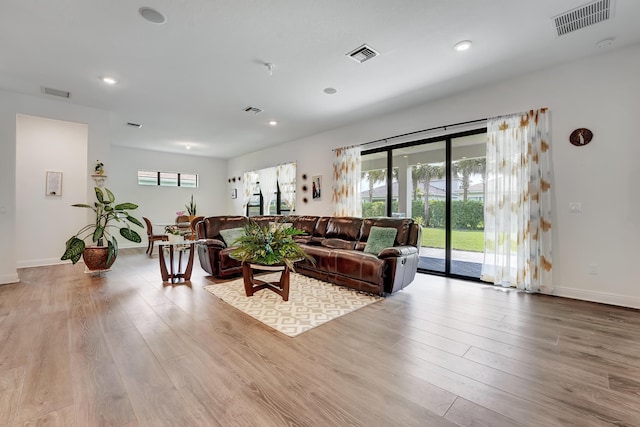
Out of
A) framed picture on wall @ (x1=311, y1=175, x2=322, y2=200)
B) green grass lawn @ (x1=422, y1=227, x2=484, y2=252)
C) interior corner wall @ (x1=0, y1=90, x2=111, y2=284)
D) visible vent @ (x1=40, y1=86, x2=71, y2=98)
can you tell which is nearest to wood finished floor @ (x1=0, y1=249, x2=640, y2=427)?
green grass lawn @ (x1=422, y1=227, x2=484, y2=252)

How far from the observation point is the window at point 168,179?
335 inches

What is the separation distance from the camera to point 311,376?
1.90 meters

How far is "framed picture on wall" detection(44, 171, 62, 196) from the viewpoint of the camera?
5.55 meters

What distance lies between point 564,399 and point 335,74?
3.92 m

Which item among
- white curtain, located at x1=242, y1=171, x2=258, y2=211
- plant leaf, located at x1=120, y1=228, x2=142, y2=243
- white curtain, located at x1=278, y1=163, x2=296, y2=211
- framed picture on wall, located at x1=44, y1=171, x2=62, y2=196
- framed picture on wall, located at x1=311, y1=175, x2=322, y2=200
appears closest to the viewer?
plant leaf, located at x1=120, y1=228, x2=142, y2=243

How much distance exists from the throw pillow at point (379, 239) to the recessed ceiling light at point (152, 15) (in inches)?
145

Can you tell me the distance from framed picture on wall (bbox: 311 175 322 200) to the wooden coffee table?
3389mm

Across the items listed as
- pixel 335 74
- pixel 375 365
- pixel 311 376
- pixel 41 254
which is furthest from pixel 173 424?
pixel 41 254

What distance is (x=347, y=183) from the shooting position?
6000 millimetres

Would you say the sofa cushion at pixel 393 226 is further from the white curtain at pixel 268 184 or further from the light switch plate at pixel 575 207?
the white curtain at pixel 268 184

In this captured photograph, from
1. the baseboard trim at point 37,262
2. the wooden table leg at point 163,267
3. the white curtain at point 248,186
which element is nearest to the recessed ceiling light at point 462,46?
the wooden table leg at point 163,267

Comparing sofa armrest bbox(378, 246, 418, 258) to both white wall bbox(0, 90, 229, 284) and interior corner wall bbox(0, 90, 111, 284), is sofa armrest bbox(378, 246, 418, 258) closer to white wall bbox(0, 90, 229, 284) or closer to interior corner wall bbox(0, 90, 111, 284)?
white wall bbox(0, 90, 229, 284)

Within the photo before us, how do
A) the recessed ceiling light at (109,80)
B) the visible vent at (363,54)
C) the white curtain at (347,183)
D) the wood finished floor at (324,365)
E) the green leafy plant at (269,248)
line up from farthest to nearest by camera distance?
the white curtain at (347,183) → the recessed ceiling light at (109,80) → the green leafy plant at (269,248) → the visible vent at (363,54) → the wood finished floor at (324,365)

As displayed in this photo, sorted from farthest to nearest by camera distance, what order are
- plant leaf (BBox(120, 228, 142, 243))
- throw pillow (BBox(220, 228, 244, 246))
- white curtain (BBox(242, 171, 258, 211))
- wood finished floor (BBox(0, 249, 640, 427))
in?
white curtain (BBox(242, 171, 258, 211)) < throw pillow (BBox(220, 228, 244, 246)) < plant leaf (BBox(120, 228, 142, 243)) < wood finished floor (BBox(0, 249, 640, 427))
